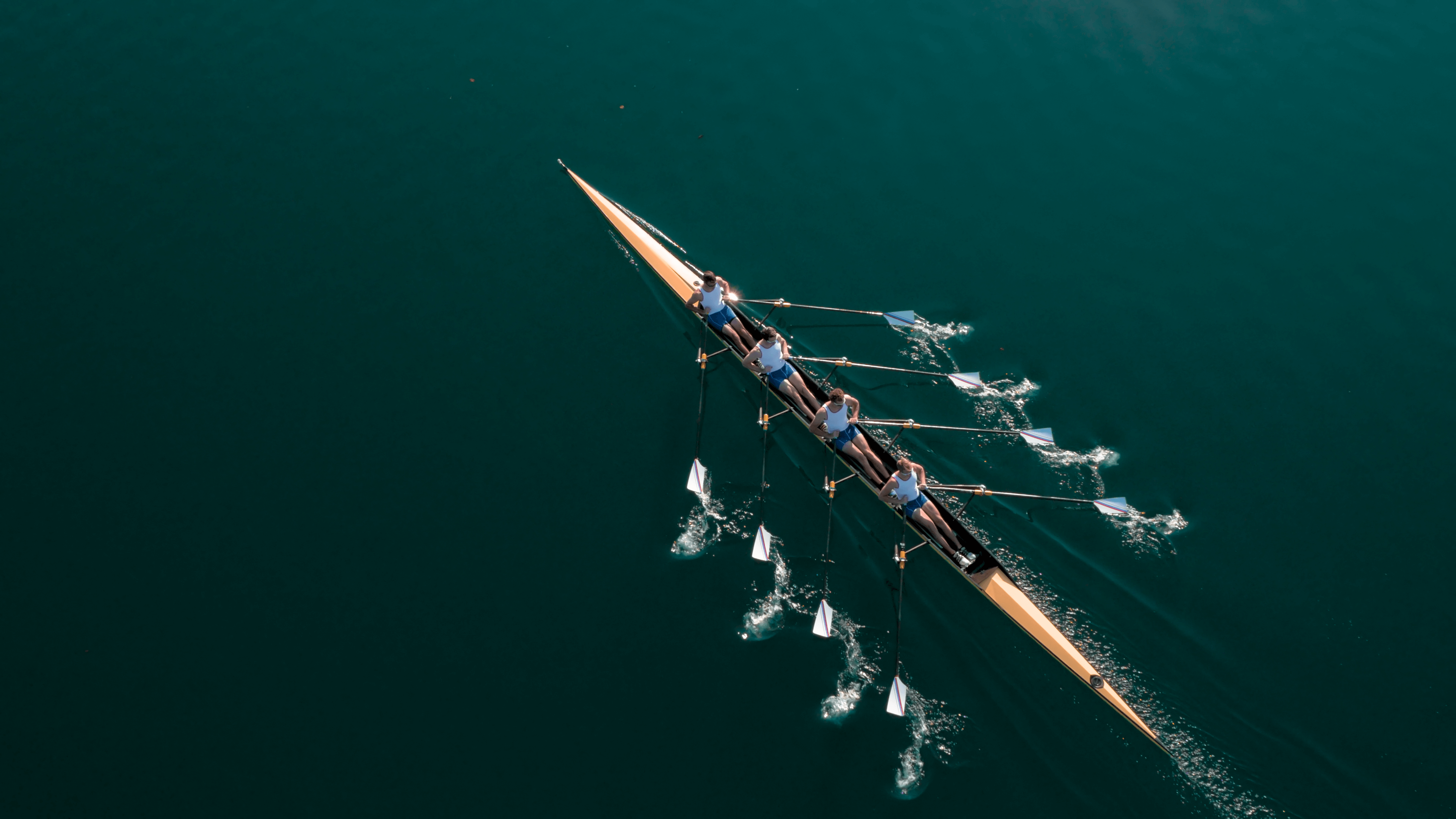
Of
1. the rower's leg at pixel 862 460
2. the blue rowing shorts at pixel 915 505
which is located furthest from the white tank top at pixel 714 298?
the blue rowing shorts at pixel 915 505

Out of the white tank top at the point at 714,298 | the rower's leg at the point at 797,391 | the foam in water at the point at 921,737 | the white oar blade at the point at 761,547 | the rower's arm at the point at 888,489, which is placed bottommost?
the foam in water at the point at 921,737

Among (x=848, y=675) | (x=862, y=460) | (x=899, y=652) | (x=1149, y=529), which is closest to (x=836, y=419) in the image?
(x=862, y=460)

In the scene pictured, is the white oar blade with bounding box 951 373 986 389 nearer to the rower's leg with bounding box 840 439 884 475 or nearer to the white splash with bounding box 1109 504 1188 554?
the rower's leg with bounding box 840 439 884 475

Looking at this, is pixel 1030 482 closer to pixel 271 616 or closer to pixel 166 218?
pixel 271 616

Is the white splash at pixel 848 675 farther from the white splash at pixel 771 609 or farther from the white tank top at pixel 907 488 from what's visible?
the white tank top at pixel 907 488

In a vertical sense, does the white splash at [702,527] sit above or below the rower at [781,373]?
below

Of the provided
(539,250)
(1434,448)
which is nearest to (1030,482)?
(1434,448)

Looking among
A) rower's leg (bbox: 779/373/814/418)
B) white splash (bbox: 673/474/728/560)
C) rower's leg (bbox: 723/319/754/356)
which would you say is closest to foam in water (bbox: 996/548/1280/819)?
rower's leg (bbox: 779/373/814/418)
